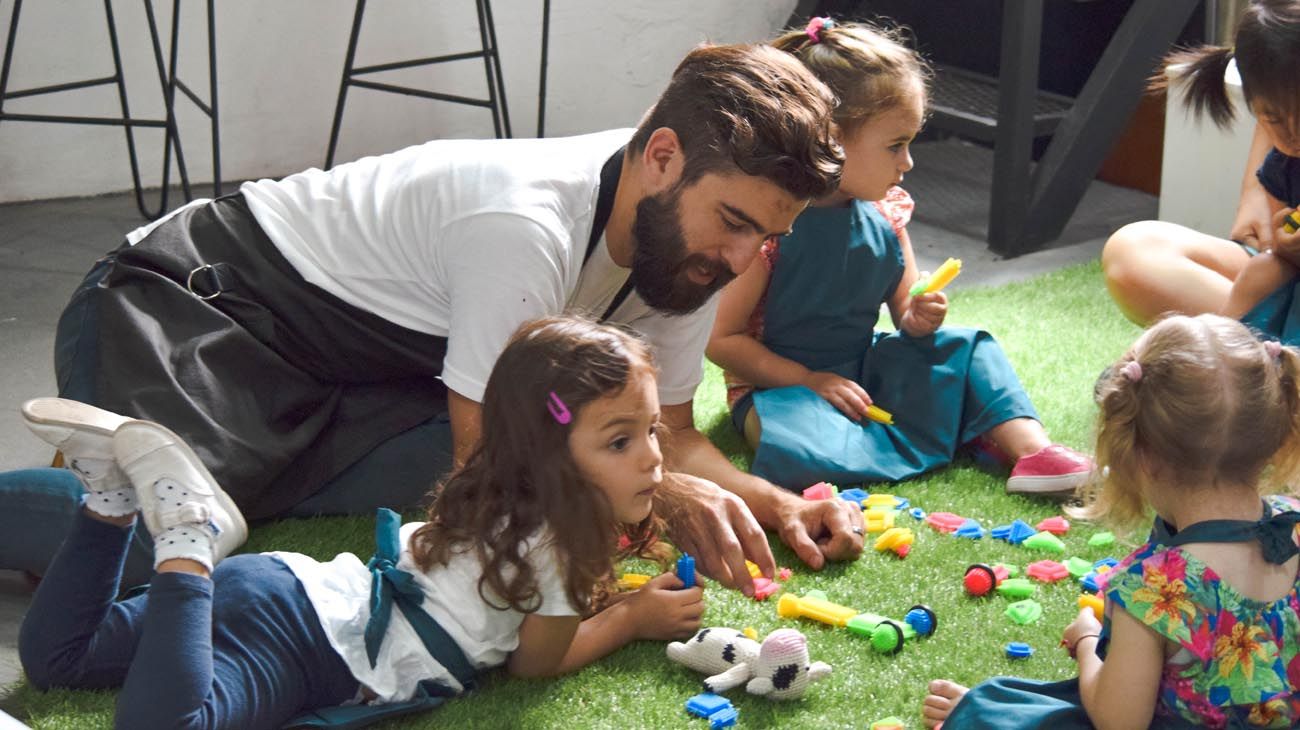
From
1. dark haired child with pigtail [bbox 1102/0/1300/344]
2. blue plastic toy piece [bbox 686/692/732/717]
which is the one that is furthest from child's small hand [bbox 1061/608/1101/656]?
dark haired child with pigtail [bbox 1102/0/1300/344]

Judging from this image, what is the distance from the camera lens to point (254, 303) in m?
1.81

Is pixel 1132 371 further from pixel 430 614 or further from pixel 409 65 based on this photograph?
pixel 409 65

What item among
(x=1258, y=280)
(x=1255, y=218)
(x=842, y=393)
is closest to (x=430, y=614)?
(x=842, y=393)

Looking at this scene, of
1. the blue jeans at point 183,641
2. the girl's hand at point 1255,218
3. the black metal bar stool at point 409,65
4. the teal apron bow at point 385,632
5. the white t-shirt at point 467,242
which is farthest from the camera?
the black metal bar stool at point 409,65

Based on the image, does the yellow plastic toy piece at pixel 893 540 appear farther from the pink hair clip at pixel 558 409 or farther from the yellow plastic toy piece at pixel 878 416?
the pink hair clip at pixel 558 409

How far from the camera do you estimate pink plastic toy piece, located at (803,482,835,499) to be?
1973mm

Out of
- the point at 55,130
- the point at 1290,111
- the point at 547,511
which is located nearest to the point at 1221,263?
the point at 1290,111

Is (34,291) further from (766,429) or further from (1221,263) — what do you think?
(1221,263)

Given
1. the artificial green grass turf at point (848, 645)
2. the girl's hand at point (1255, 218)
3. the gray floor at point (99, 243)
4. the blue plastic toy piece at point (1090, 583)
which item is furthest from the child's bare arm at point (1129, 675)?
the gray floor at point (99, 243)

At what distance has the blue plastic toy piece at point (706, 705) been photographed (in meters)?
1.46

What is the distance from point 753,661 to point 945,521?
1.69 ft

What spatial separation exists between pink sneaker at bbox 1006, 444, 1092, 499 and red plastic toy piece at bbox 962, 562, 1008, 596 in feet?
0.88

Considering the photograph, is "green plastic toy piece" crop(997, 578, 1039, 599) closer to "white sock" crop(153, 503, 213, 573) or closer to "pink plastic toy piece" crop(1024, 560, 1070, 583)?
"pink plastic toy piece" crop(1024, 560, 1070, 583)

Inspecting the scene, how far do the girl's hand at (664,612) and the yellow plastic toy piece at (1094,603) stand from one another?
0.44m
